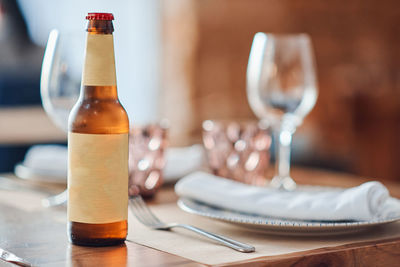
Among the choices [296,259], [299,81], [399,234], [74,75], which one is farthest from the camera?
[299,81]

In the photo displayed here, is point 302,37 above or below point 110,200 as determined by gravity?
above

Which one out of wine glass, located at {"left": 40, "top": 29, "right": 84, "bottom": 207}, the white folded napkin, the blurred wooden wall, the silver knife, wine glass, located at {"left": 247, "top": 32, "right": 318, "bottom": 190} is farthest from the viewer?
the blurred wooden wall

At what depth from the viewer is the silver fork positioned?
2.24ft

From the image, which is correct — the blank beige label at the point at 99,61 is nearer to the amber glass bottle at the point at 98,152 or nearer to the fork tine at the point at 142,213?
the amber glass bottle at the point at 98,152

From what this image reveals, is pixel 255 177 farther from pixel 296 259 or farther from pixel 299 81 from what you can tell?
pixel 296 259

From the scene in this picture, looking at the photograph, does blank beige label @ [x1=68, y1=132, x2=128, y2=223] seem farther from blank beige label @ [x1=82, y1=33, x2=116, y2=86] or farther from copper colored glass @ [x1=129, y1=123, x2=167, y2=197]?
Result: copper colored glass @ [x1=129, y1=123, x2=167, y2=197]

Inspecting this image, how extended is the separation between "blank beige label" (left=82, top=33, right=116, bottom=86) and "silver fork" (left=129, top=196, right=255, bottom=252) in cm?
19

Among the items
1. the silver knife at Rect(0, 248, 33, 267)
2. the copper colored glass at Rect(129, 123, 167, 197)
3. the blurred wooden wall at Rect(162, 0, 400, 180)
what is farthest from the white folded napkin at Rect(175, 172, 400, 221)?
the blurred wooden wall at Rect(162, 0, 400, 180)

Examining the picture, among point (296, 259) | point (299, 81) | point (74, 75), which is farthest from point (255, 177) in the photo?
point (296, 259)

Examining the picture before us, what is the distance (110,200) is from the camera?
69 centimetres

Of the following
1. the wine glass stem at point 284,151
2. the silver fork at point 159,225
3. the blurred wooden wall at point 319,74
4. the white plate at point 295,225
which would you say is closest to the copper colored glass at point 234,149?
the wine glass stem at point 284,151

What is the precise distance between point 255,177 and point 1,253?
555 millimetres

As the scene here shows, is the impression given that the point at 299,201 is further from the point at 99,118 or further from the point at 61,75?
the point at 61,75

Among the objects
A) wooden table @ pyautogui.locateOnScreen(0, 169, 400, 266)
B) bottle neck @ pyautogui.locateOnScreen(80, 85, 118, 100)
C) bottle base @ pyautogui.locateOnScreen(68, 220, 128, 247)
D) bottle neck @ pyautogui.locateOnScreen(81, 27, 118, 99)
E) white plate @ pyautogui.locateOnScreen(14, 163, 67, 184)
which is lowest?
white plate @ pyautogui.locateOnScreen(14, 163, 67, 184)
